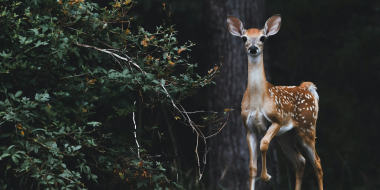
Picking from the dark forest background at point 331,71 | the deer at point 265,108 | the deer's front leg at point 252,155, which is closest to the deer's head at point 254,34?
the deer at point 265,108

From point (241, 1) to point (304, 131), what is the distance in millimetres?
2515

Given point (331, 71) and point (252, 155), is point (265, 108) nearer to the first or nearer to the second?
point (252, 155)

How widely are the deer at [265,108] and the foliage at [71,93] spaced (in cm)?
48

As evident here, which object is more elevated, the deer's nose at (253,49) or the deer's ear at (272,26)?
the deer's ear at (272,26)

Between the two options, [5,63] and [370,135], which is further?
[370,135]

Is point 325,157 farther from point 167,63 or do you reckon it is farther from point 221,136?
point 167,63

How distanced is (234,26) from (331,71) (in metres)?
6.32

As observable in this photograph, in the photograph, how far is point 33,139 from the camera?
3312mm

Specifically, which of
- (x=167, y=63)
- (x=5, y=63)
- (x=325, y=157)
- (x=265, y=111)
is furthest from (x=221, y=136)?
(x=325, y=157)

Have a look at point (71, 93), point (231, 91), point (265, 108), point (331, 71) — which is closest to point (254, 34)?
point (265, 108)

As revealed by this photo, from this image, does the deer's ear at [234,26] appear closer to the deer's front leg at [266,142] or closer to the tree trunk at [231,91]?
the deer's front leg at [266,142]

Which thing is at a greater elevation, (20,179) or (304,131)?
(304,131)

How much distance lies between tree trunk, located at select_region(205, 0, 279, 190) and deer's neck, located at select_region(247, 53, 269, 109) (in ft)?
7.16

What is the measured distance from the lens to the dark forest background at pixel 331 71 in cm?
845
